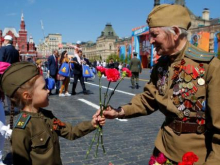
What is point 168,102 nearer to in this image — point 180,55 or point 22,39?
point 180,55

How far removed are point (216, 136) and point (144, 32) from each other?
48.9m

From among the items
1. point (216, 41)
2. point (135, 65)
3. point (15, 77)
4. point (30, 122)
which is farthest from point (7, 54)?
point (216, 41)

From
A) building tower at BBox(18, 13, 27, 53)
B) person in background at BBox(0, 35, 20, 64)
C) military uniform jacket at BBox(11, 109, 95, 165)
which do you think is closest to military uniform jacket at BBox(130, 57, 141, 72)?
person in background at BBox(0, 35, 20, 64)

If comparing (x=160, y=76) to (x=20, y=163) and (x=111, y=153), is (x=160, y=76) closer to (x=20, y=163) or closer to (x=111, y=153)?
(x=20, y=163)

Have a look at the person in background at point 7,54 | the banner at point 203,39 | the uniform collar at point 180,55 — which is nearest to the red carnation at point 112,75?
the uniform collar at point 180,55

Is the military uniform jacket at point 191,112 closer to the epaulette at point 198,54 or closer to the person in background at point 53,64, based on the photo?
the epaulette at point 198,54

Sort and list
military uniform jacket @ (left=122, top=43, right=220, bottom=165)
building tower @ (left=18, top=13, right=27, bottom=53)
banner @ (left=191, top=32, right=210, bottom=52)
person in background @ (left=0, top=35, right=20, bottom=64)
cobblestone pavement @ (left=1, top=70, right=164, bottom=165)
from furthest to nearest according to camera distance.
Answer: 1. building tower @ (left=18, top=13, right=27, bottom=53)
2. banner @ (left=191, top=32, right=210, bottom=52)
3. person in background @ (left=0, top=35, right=20, bottom=64)
4. cobblestone pavement @ (left=1, top=70, right=164, bottom=165)
5. military uniform jacket @ (left=122, top=43, right=220, bottom=165)

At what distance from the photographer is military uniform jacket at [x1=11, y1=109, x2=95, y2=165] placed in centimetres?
175

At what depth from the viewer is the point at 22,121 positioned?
→ 182 cm

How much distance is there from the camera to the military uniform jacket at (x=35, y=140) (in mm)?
1751

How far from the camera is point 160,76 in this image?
1.95 meters

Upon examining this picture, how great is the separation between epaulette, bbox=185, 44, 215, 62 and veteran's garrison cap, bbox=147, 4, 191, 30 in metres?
0.17

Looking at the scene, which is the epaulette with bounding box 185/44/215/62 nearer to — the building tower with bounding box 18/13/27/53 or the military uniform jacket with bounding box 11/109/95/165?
the military uniform jacket with bounding box 11/109/95/165

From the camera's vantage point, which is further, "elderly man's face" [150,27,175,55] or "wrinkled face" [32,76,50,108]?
"wrinkled face" [32,76,50,108]
